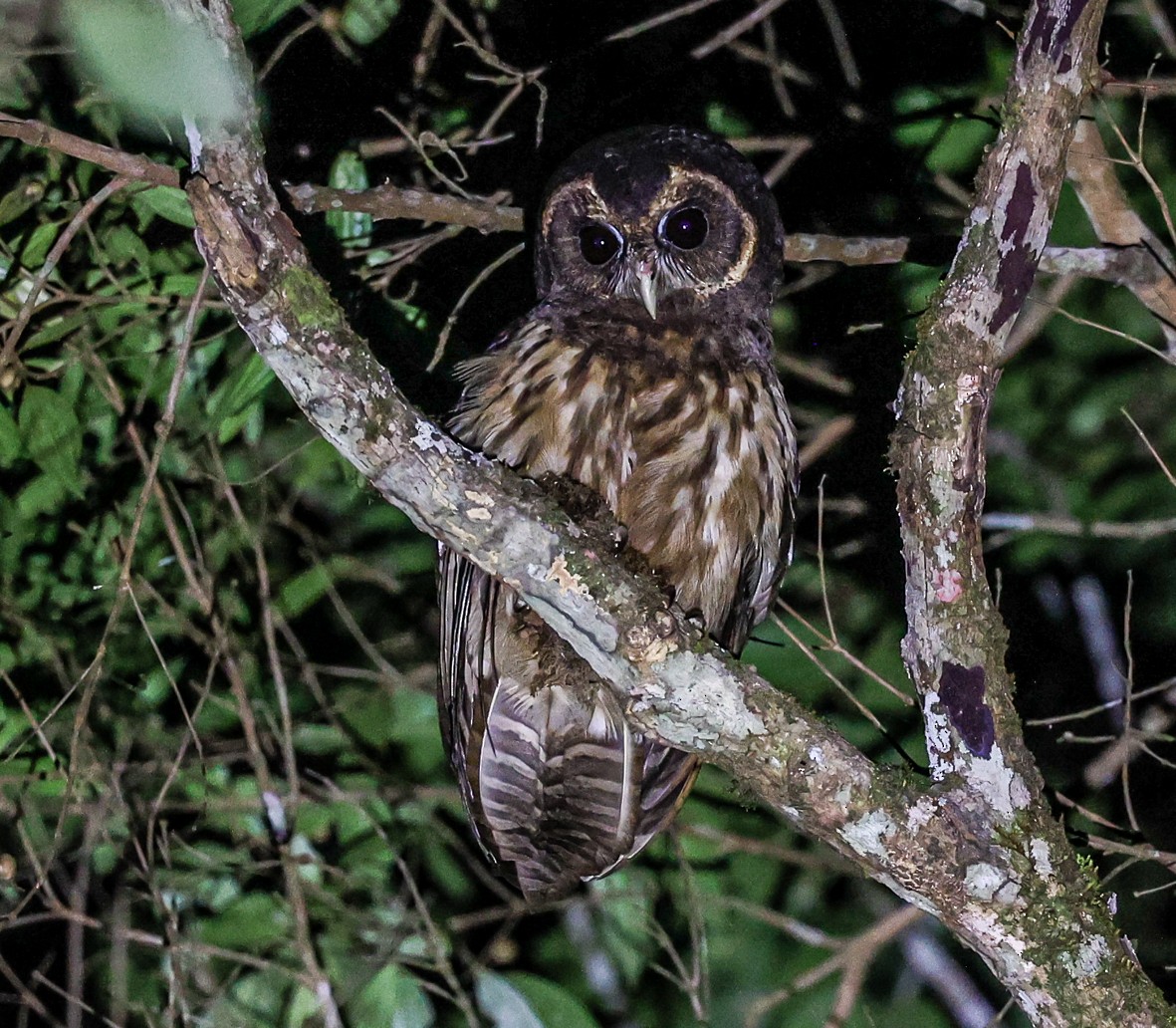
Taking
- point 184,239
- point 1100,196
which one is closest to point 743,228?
point 1100,196

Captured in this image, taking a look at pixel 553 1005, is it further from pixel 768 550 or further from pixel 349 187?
pixel 349 187

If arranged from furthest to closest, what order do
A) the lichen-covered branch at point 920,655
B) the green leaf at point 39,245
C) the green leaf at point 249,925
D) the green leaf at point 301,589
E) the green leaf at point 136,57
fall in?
the green leaf at point 301,589 → the green leaf at point 249,925 → the green leaf at point 39,245 → the lichen-covered branch at point 920,655 → the green leaf at point 136,57

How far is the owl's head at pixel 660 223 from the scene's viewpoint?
222 cm

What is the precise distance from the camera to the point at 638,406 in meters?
2.17

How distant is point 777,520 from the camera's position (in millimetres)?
2318

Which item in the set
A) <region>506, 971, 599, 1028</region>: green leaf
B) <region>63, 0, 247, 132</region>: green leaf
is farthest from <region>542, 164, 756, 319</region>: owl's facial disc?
<region>506, 971, 599, 1028</region>: green leaf

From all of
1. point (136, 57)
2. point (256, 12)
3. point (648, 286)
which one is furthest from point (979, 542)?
point (256, 12)

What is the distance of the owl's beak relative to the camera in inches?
86.3

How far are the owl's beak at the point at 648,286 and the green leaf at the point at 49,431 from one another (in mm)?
1112

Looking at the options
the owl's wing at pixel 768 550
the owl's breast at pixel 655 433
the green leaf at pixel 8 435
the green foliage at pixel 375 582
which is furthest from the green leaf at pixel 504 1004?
the green leaf at pixel 8 435

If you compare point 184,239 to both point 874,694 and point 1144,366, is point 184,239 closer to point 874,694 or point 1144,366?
point 874,694

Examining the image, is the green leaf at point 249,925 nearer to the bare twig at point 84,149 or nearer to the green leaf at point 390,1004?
the green leaf at point 390,1004

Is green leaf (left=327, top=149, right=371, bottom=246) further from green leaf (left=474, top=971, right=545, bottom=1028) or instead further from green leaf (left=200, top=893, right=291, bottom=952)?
green leaf (left=474, top=971, right=545, bottom=1028)

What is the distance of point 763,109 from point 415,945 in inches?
85.3
